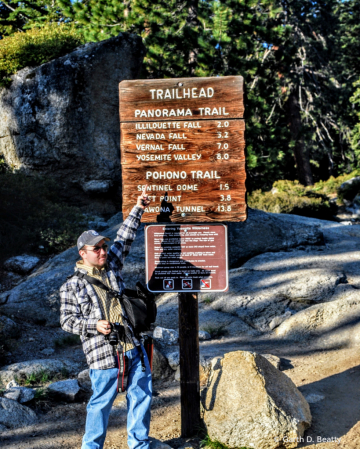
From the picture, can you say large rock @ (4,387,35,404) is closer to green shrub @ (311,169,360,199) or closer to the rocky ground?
the rocky ground

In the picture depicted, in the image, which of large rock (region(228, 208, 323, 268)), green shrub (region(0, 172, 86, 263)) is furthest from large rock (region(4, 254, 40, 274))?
large rock (region(228, 208, 323, 268))

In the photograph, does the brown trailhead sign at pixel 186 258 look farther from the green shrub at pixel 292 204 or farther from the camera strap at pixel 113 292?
the green shrub at pixel 292 204

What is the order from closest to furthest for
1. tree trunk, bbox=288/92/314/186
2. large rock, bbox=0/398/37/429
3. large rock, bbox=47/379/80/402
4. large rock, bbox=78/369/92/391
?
large rock, bbox=0/398/37/429
large rock, bbox=47/379/80/402
large rock, bbox=78/369/92/391
tree trunk, bbox=288/92/314/186

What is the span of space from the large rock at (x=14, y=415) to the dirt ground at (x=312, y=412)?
82 mm

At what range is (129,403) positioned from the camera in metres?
3.53

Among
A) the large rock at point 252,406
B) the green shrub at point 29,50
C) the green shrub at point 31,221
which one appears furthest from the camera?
the green shrub at point 29,50

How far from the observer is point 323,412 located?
4355 millimetres

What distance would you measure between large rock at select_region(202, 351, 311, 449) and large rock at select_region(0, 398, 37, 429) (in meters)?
1.75

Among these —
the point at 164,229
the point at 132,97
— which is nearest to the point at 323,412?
the point at 164,229

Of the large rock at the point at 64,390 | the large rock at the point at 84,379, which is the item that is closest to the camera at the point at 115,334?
the large rock at the point at 64,390

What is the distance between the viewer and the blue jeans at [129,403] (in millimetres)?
3389

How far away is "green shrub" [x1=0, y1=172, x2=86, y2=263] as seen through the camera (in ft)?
35.0

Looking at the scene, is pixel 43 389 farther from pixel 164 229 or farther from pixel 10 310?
pixel 10 310

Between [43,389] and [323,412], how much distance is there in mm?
2855
